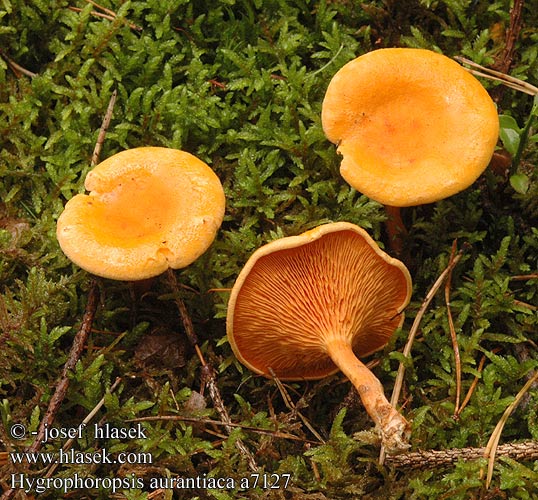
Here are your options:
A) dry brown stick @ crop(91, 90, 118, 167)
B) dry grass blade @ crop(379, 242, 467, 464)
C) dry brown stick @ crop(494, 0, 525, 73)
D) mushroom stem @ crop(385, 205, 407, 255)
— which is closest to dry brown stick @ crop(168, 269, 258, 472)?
dry grass blade @ crop(379, 242, 467, 464)

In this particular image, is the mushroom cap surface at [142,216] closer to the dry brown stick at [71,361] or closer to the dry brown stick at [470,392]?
the dry brown stick at [71,361]

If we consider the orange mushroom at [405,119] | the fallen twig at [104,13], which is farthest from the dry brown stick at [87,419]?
the fallen twig at [104,13]

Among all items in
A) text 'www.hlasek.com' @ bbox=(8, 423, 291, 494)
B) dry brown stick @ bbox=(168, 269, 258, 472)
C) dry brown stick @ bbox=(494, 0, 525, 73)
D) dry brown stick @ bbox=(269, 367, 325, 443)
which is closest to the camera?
text 'www.hlasek.com' @ bbox=(8, 423, 291, 494)

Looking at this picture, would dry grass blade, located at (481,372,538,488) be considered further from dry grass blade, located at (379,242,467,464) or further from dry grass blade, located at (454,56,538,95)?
dry grass blade, located at (454,56,538,95)

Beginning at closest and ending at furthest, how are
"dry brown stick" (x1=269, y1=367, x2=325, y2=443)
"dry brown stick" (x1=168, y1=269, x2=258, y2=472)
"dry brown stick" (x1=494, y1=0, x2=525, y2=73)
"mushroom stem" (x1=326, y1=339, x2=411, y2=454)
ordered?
"mushroom stem" (x1=326, y1=339, x2=411, y2=454) < "dry brown stick" (x1=168, y1=269, x2=258, y2=472) < "dry brown stick" (x1=269, y1=367, x2=325, y2=443) < "dry brown stick" (x1=494, y1=0, x2=525, y2=73)

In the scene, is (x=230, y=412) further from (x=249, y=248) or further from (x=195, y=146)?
(x=195, y=146)

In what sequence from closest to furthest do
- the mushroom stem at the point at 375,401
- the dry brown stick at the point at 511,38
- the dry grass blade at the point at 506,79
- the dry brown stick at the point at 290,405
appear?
the mushroom stem at the point at 375,401, the dry brown stick at the point at 290,405, the dry brown stick at the point at 511,38, the dry grass blade at the point at 506,79

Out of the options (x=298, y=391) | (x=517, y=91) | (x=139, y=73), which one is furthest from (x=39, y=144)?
(x=517, y=91)

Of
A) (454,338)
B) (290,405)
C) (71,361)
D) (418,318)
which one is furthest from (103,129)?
(454,338)

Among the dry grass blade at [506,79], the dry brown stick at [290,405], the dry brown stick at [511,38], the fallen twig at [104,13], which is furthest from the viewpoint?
the fallen twig at [104,13]
